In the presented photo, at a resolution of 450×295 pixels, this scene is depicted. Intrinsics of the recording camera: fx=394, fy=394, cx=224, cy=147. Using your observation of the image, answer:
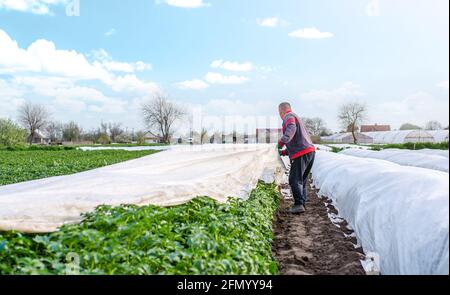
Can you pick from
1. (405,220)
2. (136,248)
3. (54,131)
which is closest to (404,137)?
(405,220)

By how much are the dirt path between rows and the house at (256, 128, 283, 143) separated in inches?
220

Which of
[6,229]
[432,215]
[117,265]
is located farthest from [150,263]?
[432,215]

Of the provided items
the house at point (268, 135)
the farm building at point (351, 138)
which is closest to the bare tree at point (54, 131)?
the farm building at point (351, 138)

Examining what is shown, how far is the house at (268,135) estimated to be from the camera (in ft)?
43.1

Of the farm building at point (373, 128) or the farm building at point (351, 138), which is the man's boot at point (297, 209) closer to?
the farm building at point (351, 138)

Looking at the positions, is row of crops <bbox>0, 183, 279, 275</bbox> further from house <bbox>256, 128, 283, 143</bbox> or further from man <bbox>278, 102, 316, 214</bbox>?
house <bbox>256, 128, 283, 143</bbox>

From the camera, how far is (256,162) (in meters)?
8.72

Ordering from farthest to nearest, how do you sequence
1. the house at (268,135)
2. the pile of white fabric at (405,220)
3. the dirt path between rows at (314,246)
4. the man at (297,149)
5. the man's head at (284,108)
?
the house at (268,135) < the man's head at (284,108) < the man at (297,149) < the dirt path between rows at (314,246) < the pile of white fabric at (405,220)

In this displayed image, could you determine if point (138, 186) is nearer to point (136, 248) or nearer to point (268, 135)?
point (136, 248)

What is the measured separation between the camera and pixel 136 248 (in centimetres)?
328

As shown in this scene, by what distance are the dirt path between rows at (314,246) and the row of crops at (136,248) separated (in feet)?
2.17

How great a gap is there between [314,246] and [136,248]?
297 cm

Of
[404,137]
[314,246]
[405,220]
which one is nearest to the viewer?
[405,220]

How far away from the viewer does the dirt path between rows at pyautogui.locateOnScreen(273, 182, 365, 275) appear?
441cm
